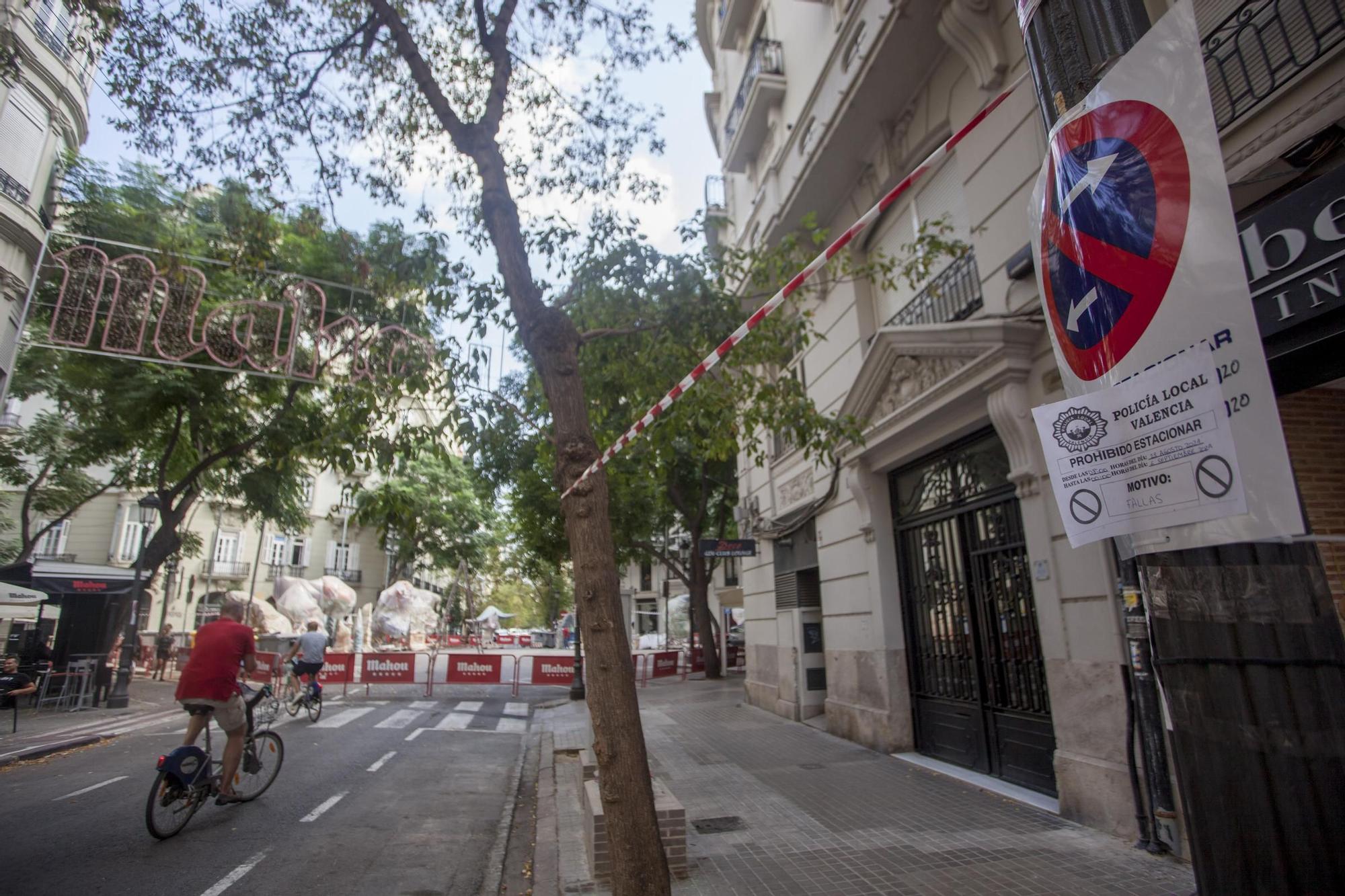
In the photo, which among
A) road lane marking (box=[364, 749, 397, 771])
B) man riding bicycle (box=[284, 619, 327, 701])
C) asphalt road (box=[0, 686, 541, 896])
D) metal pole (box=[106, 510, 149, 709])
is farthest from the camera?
metal pole (box=[106, 510, 149, 709])

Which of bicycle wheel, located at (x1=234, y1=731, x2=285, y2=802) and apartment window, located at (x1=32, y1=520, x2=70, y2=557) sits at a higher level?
apartment window, located at (x1=32, y1=520, x2=70, y2=557)

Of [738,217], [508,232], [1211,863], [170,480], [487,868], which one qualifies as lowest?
[487,868]

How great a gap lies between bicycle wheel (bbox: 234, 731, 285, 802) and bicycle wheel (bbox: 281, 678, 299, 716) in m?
5.72

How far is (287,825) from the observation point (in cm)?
624

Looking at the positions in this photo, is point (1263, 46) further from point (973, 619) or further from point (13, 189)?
point (13, 189)

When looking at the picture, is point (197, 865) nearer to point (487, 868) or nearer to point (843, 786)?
point (487, 868)

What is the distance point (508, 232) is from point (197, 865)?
5.06 m

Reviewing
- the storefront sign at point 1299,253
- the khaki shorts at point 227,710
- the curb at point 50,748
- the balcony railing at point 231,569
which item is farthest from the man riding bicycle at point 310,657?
the balcony railing at point 231,569

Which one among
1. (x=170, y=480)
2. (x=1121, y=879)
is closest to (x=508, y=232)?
(x=1121, y=879)

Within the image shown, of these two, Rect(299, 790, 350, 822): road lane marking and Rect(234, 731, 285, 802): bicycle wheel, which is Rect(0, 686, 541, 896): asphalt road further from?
Rect(234, 731, 285, 802): bicycle wheel

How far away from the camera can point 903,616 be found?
9.23m

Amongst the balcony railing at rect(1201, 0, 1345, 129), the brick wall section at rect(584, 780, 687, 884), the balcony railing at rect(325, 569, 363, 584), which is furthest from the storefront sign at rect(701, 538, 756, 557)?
the balcony railing at rect(325, 569, 363, 584)

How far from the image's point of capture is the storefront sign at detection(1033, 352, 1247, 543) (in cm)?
158

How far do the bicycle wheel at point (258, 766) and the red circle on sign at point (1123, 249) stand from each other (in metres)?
7.70
